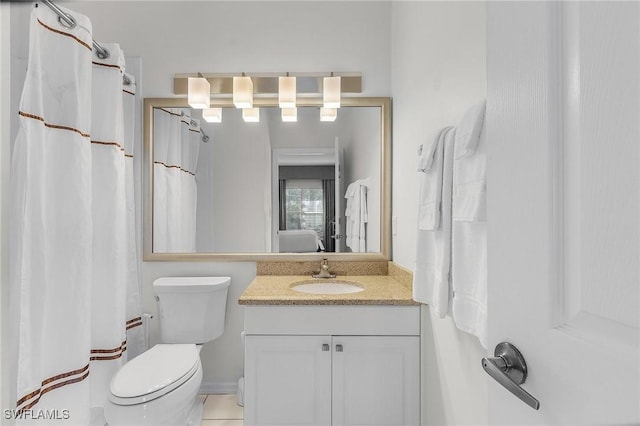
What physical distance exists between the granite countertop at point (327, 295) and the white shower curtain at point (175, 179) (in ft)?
2.01

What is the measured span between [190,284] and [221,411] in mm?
757

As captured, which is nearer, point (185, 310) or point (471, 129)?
point (471, 129)

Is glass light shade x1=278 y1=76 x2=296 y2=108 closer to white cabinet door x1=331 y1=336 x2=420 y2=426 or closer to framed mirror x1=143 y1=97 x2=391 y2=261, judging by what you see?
framed mirror x1=143 y1=97 x2=391 y2=261

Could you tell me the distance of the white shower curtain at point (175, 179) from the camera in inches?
84.2

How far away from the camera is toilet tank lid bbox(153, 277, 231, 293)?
6.32 feet

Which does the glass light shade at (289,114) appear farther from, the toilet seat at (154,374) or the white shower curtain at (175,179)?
the toilet seat at (154,374)

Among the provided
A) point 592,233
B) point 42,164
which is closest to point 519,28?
point 592,233

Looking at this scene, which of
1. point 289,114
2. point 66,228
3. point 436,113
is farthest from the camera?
point 289,114

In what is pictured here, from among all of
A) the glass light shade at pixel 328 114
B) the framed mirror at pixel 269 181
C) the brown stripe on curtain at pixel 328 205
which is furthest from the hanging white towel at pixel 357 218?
the glass light shade at pixel 328 114

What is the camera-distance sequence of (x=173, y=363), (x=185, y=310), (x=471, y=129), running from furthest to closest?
1. (x=185, y=310)
2. (x=173, y=363)
3. (x=471, y=129)

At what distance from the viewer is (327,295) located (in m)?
1.62

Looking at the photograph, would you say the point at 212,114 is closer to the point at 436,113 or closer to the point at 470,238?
the point at 436,113

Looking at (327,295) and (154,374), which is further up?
(327,295)

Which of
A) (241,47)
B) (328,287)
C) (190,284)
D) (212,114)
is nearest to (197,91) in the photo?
(212,114)
